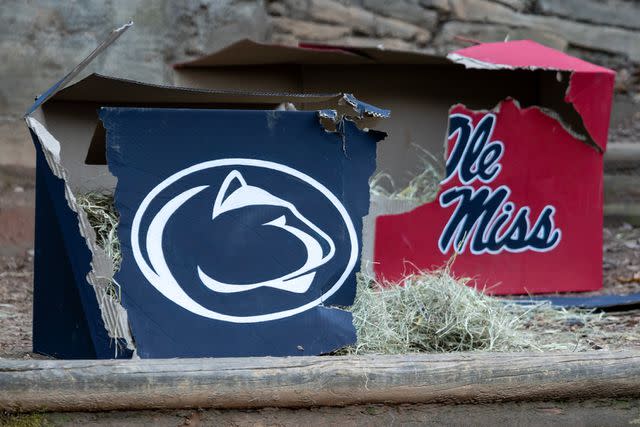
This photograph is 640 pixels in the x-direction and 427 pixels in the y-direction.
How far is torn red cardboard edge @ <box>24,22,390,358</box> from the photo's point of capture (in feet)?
8.27

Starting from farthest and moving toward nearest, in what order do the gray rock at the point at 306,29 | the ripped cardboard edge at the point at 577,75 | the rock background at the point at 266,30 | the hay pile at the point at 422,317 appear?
the gray rock at the point at 306,29
the rock background at the point at 266,30
the ripped cardboard edge at the point at 577,75
the hay pile at the point at 422,317

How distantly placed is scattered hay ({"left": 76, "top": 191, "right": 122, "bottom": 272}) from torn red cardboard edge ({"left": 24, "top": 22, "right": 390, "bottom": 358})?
5cm

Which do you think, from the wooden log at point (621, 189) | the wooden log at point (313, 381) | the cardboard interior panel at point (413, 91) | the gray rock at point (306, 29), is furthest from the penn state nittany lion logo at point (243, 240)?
the wooden log at point (621, 189)

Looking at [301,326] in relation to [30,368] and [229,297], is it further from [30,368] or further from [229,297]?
[30,368]

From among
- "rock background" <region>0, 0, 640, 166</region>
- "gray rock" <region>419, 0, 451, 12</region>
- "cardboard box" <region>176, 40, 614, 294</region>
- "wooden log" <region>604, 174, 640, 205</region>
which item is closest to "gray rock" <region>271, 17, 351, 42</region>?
"rock background" <region>0, 0, 640, 166</region>

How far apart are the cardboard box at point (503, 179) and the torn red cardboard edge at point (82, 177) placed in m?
1.13

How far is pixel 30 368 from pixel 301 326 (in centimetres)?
69

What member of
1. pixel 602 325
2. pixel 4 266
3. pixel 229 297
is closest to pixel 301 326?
pixel 229 297

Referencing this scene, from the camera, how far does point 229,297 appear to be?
259cm

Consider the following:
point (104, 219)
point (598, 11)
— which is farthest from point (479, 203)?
point (598, 11)

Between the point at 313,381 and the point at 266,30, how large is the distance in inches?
131

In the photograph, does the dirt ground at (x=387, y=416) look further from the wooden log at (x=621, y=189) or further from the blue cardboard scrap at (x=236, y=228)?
the wooden log at (x=621, y=189)

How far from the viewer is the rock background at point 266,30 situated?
4926 millimetres

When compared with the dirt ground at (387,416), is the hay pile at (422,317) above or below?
above
